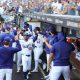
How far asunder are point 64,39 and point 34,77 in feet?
14.3

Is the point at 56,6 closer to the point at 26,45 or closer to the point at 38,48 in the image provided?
the point at 38,48

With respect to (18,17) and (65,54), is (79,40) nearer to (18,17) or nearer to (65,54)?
(65,54)

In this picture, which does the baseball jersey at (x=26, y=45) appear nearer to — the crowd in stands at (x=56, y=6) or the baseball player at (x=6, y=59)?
the crowd in stands at (x=56, y=6)

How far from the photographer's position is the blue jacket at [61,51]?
7.70m

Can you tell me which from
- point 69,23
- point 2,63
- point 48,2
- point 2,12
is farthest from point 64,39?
point 2,12

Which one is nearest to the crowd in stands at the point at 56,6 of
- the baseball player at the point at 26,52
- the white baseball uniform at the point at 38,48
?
the white baseball uniform at the point at 38,48

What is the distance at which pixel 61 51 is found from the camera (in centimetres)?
773

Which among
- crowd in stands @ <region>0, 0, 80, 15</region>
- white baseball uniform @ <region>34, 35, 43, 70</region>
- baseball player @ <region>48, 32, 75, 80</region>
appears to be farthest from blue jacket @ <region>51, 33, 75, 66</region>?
white baseball uniform @ <region>34, 35, 43, 70</region>

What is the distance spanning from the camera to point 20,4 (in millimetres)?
28188

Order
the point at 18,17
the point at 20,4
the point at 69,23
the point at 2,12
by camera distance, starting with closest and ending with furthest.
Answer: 1. the point at 69,23
2. the point at 18,17
3. the point at 20,4
4. the point at 2,12

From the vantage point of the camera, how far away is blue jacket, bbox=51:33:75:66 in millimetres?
7703

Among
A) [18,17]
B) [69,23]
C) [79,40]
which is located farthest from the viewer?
[18,17]

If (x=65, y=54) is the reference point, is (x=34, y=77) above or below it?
below

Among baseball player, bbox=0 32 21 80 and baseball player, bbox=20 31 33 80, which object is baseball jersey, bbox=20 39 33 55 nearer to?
baseball player, bbox=20 31 33 80
